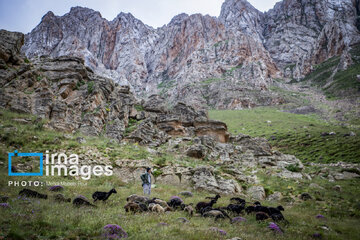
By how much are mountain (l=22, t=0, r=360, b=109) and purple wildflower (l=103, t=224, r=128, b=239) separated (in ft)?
310

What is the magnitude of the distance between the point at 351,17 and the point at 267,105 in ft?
496

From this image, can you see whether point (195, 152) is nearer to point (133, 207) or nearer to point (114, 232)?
point (133, 207)

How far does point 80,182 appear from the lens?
1134 cm

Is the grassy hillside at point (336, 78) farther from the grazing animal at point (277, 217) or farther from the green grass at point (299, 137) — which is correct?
the grazing animal at point (277, 217)

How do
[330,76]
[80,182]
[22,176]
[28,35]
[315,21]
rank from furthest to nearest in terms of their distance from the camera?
[315,21] → [28,35] → [330,76] → [80,182] → [22,176]

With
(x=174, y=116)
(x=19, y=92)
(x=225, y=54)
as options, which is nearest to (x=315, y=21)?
(x=225, y=54)

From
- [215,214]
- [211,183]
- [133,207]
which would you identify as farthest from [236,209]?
[211,183]

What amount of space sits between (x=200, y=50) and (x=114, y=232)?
15599 cm

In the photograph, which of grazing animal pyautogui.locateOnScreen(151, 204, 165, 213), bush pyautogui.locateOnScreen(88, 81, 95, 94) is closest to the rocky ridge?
bush pyautogui.locateOnScreen(88, 81, 95, 94)

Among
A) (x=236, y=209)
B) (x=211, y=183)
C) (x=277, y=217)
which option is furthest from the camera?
(x=211, y=183)

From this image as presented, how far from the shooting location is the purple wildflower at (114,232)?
4.83m

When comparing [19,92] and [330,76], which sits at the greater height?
[330,76]

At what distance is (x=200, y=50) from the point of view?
5906 inches

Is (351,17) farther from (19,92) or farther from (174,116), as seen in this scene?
(19,92)
